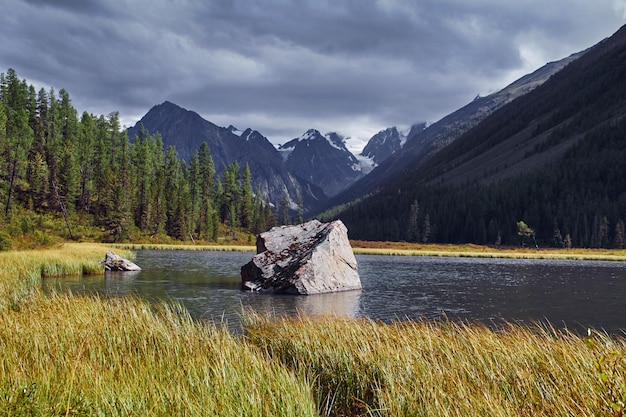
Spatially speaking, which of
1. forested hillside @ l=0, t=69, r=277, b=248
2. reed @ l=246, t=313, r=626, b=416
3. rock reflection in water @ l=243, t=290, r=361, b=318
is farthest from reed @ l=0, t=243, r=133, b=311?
forested hillside @ l=0, t=69, r=277, b=248

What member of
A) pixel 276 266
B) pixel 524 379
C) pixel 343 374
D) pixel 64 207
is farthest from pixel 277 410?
pixel 64 207

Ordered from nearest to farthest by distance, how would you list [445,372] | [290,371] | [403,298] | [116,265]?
[445,372]
[290,371]
[403,298]
[116,265]

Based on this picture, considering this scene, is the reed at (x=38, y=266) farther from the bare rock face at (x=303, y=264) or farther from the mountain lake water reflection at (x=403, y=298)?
the bare rock face at (x=303, y=264)

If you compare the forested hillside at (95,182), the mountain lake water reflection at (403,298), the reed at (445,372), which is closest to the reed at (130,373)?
the reed at (445,372)

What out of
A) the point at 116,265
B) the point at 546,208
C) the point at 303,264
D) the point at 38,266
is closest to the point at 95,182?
the point at 116,265

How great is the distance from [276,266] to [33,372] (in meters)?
22.4

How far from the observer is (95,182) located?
11138 centimetres

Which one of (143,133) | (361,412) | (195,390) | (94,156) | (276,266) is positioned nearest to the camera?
(195,390)

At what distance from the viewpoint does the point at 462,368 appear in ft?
29.5

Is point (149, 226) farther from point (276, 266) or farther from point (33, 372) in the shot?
point (33, 372)

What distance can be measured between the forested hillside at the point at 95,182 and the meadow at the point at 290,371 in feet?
222

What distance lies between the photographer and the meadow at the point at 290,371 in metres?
6.61

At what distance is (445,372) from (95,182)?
386 ft

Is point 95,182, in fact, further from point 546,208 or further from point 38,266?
point 546,208
